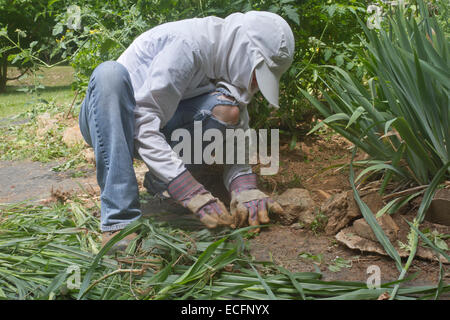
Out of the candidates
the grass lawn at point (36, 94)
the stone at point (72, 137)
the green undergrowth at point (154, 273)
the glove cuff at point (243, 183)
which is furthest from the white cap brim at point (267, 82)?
the stone at point (72, 137)

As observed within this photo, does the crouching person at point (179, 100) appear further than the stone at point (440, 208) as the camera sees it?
Yes

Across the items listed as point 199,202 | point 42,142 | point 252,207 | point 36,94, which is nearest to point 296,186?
point 252,207

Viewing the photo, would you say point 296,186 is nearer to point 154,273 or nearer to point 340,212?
point 340,212

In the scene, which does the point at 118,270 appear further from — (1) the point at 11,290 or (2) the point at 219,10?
(2) the point at 219,10

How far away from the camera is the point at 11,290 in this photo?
4.67ft

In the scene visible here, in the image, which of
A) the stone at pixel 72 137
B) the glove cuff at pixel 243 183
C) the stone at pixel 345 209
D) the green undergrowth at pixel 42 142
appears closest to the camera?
the stone at pixel 345 209

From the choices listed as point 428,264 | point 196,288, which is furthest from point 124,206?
point 428,264

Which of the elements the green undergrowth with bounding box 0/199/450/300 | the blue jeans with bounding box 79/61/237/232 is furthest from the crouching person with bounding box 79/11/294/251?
the green undergrowth with bounding box 0/199/450/300

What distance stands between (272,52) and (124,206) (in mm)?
886

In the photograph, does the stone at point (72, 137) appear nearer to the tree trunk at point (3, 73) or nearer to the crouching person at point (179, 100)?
the crouching person at point (179, 100)

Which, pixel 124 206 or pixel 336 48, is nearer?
pixel 124 206

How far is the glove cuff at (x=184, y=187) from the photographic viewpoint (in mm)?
1812

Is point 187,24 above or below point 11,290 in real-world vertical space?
above

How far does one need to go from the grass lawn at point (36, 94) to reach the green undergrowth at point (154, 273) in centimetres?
190
